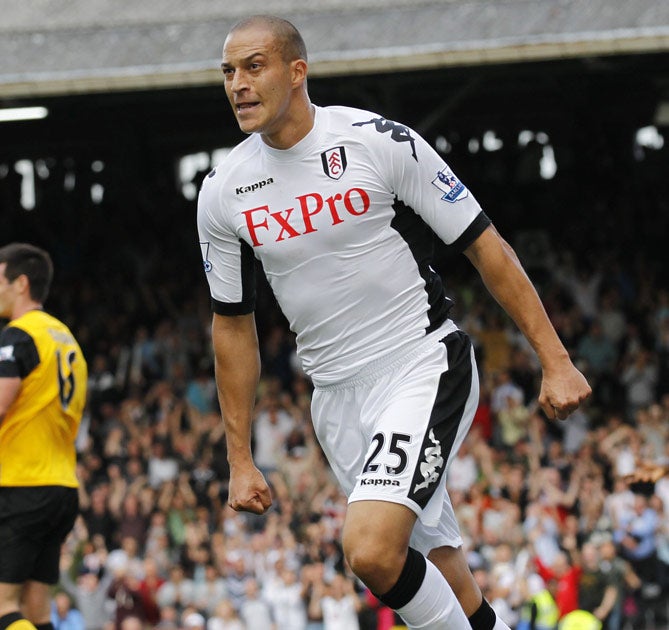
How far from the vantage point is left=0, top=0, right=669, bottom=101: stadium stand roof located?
16484 millimetres

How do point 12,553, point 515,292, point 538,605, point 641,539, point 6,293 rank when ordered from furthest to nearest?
point 641,539, point 538,605, point 6,293, point 12,553, point 515,292

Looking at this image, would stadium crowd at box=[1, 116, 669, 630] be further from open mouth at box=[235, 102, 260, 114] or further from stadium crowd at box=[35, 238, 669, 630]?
open mouth at box=[235, 102, 260, 114]

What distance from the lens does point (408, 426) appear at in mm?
5684

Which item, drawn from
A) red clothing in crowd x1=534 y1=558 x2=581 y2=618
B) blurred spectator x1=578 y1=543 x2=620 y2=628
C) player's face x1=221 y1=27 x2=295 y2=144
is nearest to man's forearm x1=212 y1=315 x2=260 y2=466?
player's face x1=221 y1=27 x2=295 y2=144

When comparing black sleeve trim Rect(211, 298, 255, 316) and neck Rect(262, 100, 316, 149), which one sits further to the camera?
black sleeve trim Rect(211, 298, 255, 316)

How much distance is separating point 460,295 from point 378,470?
45.4 ft

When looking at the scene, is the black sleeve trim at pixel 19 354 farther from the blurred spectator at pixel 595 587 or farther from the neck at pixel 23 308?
the blurred spectator at pixel 595 587

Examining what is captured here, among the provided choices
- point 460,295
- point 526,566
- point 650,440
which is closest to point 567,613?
point 526,566

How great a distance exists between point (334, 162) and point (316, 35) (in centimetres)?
1214

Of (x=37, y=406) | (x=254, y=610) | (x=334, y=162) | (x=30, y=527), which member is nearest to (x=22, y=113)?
(x=254, y=610)

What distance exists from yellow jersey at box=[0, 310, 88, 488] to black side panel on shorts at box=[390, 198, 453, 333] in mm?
2625

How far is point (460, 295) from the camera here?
63.5 ft

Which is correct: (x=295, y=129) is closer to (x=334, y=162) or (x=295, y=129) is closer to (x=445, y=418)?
(x=334, y=162)

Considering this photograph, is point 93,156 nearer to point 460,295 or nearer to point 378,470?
point 460,295
